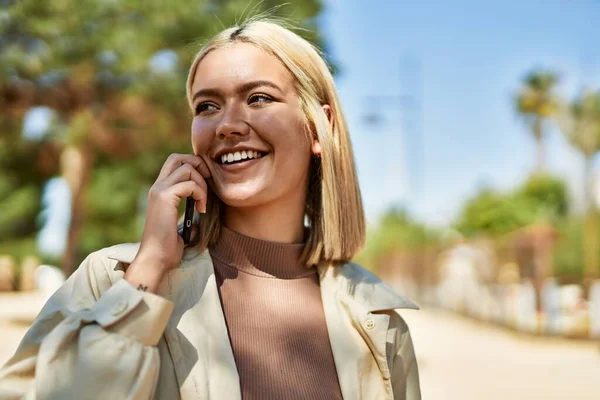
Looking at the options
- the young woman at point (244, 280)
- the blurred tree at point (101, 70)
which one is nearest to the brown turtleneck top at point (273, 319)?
the young woman at point (244, 280)

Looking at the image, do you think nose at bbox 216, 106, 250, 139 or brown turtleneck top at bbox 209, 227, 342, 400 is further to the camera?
nose at bbox 216, 106, 250, 139

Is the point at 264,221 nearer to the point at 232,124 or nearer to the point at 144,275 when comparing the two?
the point at 232,124

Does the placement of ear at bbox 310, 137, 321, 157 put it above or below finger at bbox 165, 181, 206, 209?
above

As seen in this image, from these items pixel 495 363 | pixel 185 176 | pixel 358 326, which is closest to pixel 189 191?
pixel 185 176

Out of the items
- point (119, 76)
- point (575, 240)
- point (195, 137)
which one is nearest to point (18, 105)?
point (119, 76)

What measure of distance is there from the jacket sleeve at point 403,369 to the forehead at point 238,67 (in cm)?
82

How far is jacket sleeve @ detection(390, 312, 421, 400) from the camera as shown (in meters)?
2.39

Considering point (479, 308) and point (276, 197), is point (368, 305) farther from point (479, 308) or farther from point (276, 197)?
point (479, 308)

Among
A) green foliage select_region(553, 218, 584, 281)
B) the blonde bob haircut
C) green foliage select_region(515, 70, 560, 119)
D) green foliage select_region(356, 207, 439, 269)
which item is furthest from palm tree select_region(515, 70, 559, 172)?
the blonde bob haircut

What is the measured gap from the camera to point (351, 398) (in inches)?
86.9

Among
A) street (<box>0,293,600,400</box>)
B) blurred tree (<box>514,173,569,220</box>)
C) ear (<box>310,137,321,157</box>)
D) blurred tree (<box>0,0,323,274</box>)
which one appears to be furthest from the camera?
blurred tree (<box>514,173,569,220</box>)

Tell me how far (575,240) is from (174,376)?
20.9 m

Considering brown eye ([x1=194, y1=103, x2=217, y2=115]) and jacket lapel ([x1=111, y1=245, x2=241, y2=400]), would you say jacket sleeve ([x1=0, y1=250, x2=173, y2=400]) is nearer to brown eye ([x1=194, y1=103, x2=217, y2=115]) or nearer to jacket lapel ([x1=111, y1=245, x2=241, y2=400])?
jacket lapel ([x1=111, y1=245, x2=241, y2=400])

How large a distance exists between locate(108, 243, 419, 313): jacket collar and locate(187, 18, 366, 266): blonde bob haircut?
40 mm
